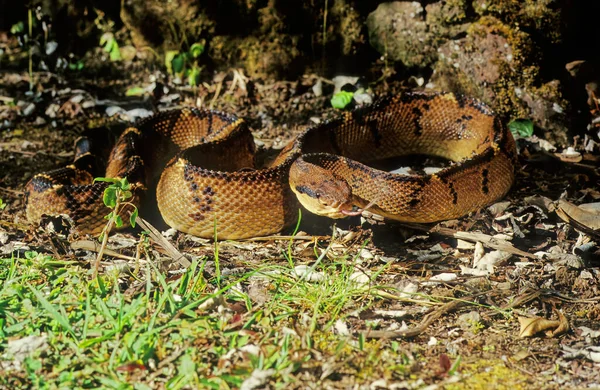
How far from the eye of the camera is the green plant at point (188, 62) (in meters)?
9.41

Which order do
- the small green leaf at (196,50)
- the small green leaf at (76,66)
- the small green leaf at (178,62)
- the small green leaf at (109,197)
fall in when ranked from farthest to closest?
the small green leaf at (76,66) → the small green leaf at (178,62) → the small green leaf at (196,50) → the small green leaf at (109,197)

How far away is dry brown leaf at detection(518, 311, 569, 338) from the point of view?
15.9ft

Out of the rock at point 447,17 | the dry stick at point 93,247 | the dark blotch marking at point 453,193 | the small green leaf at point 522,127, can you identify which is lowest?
the dry stick at point 93,247

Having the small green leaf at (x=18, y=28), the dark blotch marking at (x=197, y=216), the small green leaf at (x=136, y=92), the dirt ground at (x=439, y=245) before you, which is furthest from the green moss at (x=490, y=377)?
the small green leaf at (x=18, y=28)

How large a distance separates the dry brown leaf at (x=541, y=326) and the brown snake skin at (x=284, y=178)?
174cm

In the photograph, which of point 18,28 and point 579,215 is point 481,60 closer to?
point 579,215

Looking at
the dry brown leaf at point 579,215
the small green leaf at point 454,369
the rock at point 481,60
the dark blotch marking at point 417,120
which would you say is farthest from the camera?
the dark blotch marking at point 417,120

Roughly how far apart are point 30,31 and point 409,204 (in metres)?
6.63

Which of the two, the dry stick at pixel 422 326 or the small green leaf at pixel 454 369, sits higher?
the small green leaf at pixel 454 369

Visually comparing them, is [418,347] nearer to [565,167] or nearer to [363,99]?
[565,167]

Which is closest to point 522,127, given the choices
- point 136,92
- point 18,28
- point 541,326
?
point 541,326

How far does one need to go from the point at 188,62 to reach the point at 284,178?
3738 mm

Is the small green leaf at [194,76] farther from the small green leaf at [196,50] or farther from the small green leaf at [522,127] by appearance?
the small green leaf at [522,127]

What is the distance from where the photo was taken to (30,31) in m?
9.88
